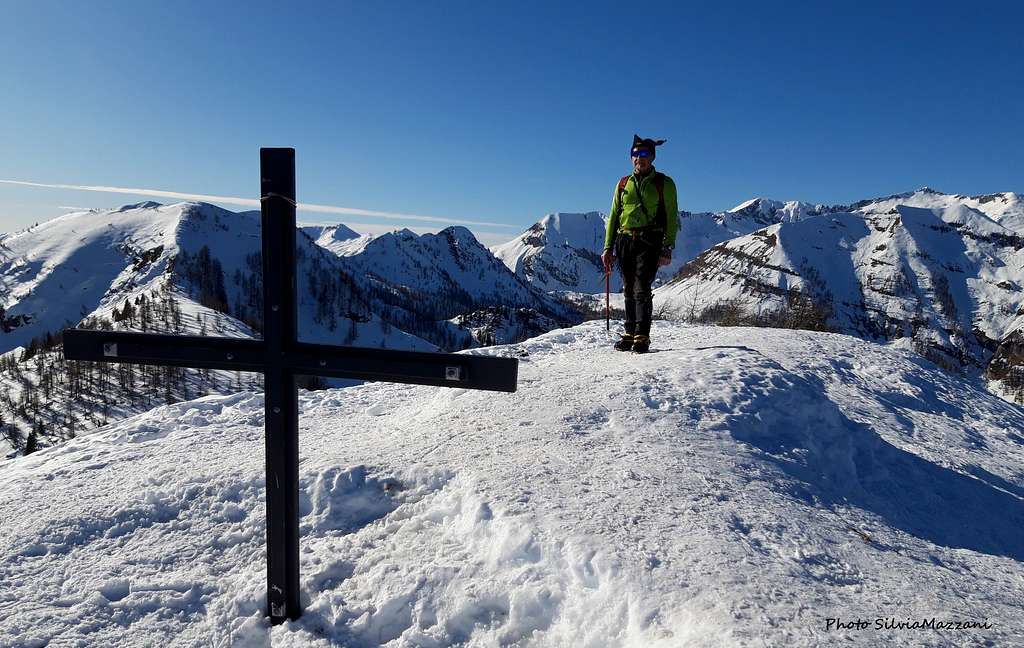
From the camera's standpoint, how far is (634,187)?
28.5 feet

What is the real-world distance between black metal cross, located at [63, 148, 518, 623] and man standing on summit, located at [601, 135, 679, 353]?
6087 millimetres

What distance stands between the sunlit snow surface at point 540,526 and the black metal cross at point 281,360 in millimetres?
612

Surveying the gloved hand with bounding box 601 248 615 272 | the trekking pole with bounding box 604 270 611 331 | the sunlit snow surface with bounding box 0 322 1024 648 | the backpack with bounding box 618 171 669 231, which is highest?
the backpack with bounding box 618 171 669 231

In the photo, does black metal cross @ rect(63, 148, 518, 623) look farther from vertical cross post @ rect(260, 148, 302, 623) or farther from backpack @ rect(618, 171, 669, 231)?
backpack @ rect(618, 171, 669, 231)

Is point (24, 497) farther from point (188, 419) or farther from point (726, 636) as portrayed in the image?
point (726, 636)

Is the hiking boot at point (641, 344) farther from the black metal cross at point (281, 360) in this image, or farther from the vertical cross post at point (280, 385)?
the vertical cross post at point (280, 385)

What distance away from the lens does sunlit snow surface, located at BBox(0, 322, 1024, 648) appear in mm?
3379

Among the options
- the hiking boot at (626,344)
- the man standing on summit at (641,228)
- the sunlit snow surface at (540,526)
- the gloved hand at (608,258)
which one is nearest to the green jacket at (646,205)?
the man standing on summit at (641,228)

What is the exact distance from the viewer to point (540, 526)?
3975 millimetres

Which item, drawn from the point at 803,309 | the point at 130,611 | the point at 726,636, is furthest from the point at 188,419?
the point at 803,309

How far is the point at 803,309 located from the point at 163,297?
16462 centimetres

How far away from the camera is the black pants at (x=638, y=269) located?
28.7 ft

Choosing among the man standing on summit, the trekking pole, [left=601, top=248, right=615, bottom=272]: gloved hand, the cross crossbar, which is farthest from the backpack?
the cross crossbar

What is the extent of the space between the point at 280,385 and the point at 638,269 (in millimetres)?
6677
